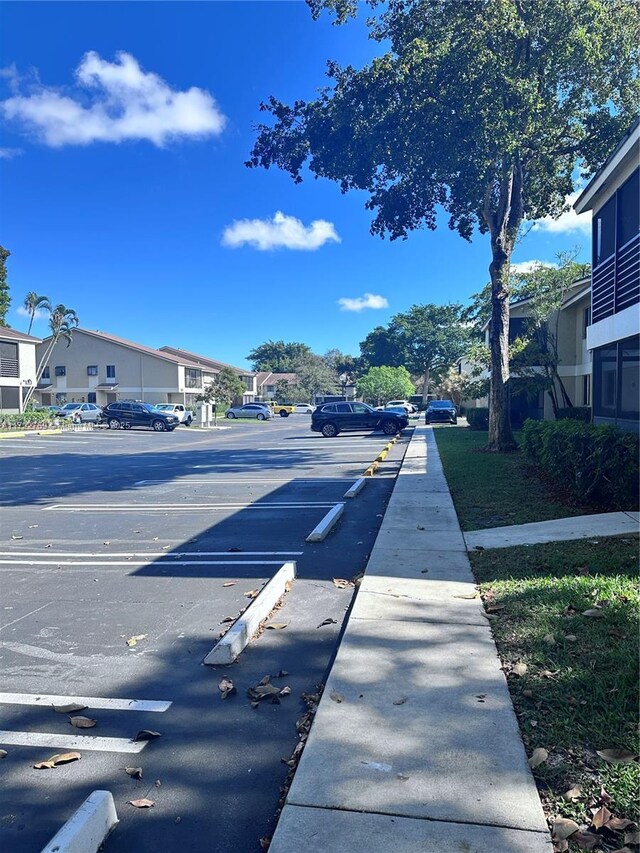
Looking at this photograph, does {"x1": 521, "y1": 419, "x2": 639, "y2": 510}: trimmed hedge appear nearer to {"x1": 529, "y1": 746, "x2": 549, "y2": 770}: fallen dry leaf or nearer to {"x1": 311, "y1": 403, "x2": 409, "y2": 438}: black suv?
{"x1": 529, "y1": 746, "x2": 549, "y2": 770}: fallen dry leaf

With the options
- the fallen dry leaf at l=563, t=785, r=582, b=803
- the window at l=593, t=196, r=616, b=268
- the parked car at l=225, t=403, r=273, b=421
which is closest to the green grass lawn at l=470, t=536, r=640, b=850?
the fallen dry leaf at l=563, t=785, r=582, b=803

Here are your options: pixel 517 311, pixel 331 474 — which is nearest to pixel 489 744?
pixel 331 474

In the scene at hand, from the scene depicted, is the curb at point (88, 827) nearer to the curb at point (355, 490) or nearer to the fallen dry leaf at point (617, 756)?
the fallen dry leaf at point (617, 756)

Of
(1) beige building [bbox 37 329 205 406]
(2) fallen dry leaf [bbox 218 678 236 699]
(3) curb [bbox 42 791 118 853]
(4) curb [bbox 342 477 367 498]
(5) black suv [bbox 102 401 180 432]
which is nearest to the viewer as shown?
(3) curb [bbox 42 791 118 853]

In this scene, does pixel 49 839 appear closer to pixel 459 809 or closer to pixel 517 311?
pixel 459 809

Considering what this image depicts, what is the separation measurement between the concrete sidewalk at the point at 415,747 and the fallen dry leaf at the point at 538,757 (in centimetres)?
4

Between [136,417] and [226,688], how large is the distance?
37.6 meters

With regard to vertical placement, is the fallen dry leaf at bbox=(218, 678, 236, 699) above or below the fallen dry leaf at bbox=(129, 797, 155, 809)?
above

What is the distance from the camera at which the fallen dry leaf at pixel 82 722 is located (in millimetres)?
3469

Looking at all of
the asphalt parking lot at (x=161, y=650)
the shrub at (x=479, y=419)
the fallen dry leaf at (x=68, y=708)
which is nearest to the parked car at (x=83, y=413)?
the shrub at (x=479, y=419)

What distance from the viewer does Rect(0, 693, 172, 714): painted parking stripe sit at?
368cm

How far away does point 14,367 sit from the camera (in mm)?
43031

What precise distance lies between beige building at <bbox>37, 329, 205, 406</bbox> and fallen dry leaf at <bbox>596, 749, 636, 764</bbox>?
59.9 metres

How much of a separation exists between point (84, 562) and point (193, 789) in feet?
16.2
